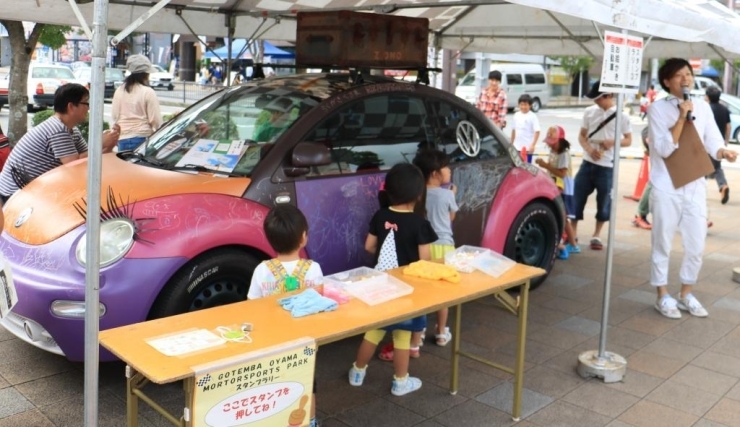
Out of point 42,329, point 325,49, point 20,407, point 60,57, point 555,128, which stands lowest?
point 20,407

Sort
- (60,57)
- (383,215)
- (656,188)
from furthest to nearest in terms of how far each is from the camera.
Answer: (60,57), (656,188), (383,215)

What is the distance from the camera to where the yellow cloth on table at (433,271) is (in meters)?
3.57

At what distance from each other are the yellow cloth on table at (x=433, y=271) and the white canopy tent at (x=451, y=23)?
4.27 feet

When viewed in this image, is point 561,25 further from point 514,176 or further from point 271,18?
point 271,18

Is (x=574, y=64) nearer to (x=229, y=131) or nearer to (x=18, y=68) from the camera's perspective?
(x=18, y=68)

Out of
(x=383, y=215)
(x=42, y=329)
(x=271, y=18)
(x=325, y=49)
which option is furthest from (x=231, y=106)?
(x=271, y=18)

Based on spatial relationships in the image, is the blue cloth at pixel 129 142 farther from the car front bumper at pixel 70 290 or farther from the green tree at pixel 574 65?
the green tree at pixel 574 65

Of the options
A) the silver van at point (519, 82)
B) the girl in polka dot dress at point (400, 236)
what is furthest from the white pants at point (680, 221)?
the silver van at point (519, 82)

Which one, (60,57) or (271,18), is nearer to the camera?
(271,18)

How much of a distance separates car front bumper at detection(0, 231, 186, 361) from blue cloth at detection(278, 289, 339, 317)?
932 millimetres

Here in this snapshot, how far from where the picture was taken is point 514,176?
5.76m

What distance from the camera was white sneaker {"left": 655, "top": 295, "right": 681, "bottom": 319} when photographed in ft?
18.4

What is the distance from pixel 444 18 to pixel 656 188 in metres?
3.68

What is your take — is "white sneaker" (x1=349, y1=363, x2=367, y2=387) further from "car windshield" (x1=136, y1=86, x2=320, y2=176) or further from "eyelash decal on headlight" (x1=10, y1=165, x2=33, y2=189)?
"eyelash decal on headlight" (x1=10, y1=165, x2=33, y2=189)
